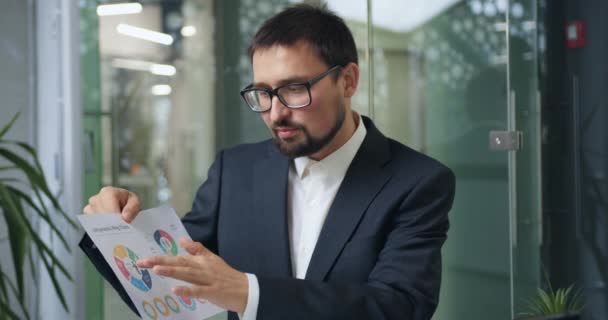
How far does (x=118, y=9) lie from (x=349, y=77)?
2434 millimetres

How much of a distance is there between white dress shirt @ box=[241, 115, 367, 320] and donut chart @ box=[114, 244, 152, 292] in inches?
14.1

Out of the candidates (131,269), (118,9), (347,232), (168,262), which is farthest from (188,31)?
(168,262)

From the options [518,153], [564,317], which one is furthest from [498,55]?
[564,317]

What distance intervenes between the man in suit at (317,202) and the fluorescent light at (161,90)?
191 centimetres

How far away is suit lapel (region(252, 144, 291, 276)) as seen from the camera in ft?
5.25

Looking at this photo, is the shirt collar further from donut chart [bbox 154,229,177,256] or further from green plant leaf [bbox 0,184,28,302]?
green plant leaf [bbox 0,184,28,302]

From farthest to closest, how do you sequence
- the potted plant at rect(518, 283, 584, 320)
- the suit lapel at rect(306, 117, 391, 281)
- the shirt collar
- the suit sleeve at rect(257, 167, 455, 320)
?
the potted plant at rect(518, 283, 584, 320) → the shirt collar → the suit lapel at rect(306, 117, 391, 281) → the suit sleeve at rect(257, 167, 455, 320)

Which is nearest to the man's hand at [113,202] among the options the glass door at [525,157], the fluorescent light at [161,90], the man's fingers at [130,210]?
the man's fingers at [130,210]

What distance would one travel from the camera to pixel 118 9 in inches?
148

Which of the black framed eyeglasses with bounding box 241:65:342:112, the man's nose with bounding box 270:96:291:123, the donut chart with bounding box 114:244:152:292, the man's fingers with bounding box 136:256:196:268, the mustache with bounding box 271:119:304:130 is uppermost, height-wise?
the black framed eyeglasses with bounding box 241:65:342:112

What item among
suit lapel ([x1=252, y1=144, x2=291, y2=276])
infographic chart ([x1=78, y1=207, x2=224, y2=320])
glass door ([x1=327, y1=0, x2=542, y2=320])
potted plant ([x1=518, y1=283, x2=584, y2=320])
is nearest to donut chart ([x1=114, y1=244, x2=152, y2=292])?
infographic chart ([x1=78, y1=207, x2=224, y2=320])

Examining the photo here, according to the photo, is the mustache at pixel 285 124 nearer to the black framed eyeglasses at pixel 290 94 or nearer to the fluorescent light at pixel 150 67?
the black framed eyeglasses at pixel 290 94

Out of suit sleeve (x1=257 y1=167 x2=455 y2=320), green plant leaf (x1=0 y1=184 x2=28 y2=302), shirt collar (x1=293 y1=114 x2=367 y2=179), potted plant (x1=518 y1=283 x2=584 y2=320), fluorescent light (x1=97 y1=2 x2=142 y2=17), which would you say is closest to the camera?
suit sleeve (x1=257 y1=167 x2=455 y2=320)

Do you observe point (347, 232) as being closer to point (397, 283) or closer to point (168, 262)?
point (397, 283)
